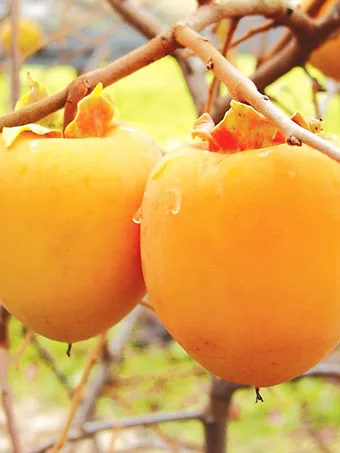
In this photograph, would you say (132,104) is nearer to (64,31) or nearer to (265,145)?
(64,31)

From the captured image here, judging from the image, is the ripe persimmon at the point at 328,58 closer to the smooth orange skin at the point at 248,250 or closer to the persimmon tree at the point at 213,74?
the persimmon tree at the point at 213,74

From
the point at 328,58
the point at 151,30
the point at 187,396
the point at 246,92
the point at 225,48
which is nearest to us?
the point at 246,92

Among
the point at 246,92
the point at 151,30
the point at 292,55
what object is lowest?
the point at 151,30

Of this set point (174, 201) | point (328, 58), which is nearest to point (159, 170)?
point (174, 201)

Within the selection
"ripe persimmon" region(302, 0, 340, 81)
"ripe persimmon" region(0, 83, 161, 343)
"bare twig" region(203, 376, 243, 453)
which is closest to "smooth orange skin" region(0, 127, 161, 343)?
"ripe persimmon" region(0, 83, 161, 343)

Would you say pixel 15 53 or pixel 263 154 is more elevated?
pixel 263 154

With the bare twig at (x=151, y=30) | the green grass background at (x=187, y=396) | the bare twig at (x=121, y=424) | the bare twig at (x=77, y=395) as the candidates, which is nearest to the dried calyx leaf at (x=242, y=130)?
the bare twig at (x=77, y=395)

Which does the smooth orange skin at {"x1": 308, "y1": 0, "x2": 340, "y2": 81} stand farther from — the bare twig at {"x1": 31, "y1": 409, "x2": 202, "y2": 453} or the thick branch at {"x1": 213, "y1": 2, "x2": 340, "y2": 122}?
the bare twig at {"x1": 31, "y1": 409, "x2": 202, "y2": 453}

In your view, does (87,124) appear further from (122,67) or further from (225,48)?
(225,48)

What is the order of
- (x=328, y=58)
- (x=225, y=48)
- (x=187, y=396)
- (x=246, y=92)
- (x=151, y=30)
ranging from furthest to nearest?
(x=187, y=396) → (x=151, y=30) → (x=328, y=58) → (x=225, y=48) → (x=246, y=92)
